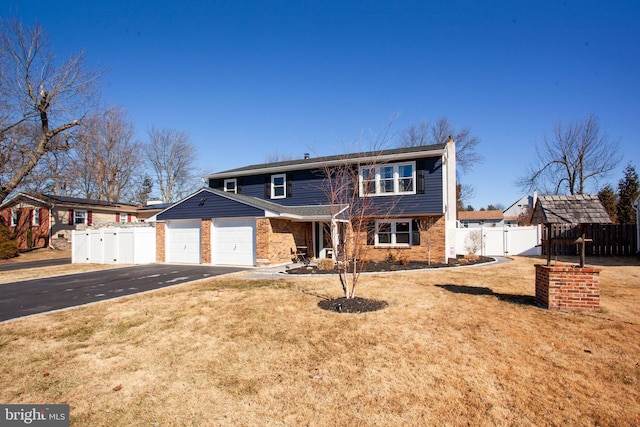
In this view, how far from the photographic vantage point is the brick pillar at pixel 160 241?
60.6ft

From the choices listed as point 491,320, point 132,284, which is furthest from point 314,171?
point 491,320

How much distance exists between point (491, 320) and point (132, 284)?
444 inches

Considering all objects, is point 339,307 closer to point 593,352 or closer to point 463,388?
point 463,388

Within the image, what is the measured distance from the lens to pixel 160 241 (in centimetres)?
1855

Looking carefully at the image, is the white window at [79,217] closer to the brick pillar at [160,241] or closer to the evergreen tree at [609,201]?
the brick pillar at [160,241]

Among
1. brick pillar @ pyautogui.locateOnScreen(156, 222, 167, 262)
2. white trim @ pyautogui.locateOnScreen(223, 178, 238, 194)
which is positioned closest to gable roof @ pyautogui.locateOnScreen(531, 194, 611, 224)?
white trim @ pyautogui.locateOnScreen(223, 178, 238, 194)

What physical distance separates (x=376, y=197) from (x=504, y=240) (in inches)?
408

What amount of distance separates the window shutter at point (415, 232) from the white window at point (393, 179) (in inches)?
62.1

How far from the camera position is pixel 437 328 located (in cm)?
616

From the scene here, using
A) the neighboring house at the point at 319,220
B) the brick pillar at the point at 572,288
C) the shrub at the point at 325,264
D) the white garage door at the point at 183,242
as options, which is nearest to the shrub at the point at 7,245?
the neighboring house at the point at 319,220

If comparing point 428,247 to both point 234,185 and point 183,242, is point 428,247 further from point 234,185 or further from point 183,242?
point 183,242

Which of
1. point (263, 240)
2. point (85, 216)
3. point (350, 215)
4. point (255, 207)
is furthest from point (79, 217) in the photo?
point (350, 215)

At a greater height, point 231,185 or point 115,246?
point 231,185

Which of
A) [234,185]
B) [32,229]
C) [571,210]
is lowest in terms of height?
[32,229]
